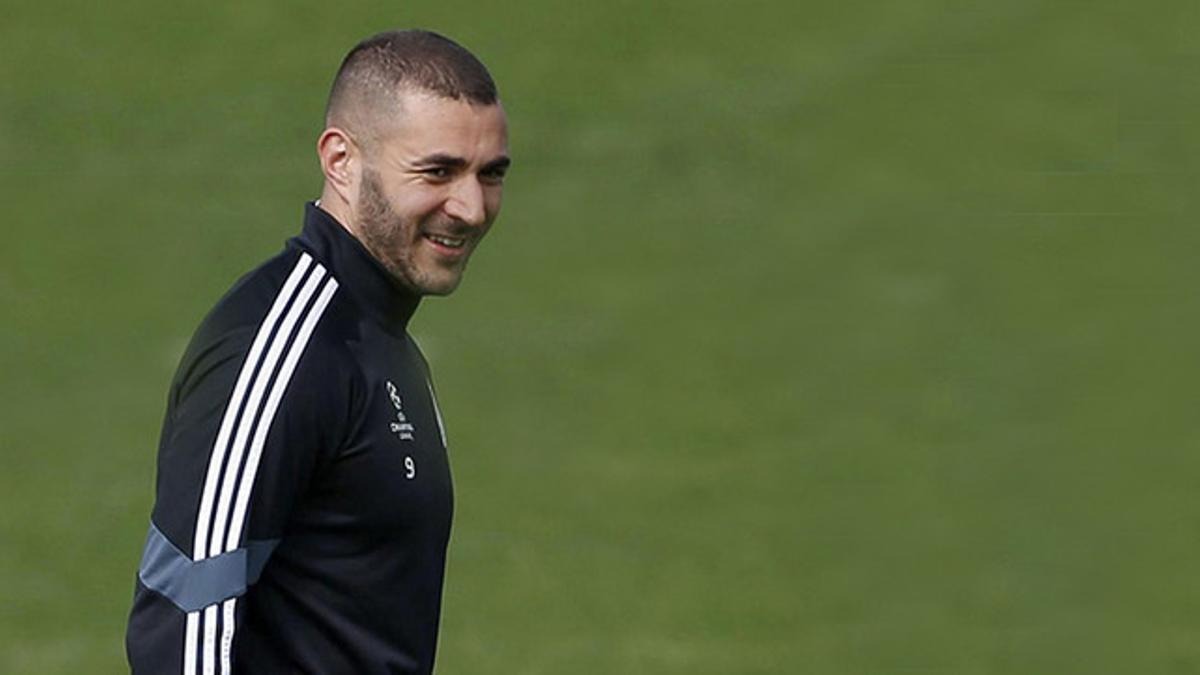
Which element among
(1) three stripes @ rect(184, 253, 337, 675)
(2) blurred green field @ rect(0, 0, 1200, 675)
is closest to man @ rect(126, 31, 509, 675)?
(1) three stripes @ rect(184, 253, 337, 675)

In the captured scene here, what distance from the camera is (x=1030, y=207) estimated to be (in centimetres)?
2023

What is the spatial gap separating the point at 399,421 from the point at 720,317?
1311cm

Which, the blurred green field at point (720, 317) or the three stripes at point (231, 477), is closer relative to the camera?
the three stripes at point (231, 477)

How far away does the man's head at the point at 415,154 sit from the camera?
6.44 meters

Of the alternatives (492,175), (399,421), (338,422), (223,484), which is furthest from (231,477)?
(492,175)

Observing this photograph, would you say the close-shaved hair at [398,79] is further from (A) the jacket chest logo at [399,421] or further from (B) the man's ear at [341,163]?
(A) the jacket chest logo at [399,421]

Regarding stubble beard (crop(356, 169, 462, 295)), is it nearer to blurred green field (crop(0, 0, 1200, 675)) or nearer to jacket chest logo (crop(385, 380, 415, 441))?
jacket chest logo (crop(385, 380, 415, 441))

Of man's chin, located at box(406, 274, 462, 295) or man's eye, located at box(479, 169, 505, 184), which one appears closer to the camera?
man's eye, located at box(479, 169, 505, 184)

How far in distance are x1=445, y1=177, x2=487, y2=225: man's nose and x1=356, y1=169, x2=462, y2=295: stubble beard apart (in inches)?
5.1

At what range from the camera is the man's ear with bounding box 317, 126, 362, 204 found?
21.5ft

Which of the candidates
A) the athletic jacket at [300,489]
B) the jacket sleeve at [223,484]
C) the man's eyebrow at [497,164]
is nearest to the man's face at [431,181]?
the man's eyebrow at [497,164]

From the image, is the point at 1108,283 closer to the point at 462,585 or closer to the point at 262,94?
the point at 462,585

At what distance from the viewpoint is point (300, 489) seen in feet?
19.8

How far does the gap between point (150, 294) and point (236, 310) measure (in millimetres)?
13810
